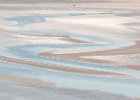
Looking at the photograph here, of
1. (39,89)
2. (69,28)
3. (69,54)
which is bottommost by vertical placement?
(39,89)

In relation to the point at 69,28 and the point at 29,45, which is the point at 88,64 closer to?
the point at 29,45

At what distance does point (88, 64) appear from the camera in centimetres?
1349

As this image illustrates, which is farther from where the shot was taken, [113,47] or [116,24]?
[116,24]

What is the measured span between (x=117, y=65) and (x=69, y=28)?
10629 mm

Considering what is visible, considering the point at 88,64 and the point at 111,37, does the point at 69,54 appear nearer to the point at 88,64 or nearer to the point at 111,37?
the point at 88,64

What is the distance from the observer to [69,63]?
13.6 m

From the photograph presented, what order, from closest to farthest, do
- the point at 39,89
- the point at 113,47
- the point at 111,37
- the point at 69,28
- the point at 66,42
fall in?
the point at 39,89, the point at 113,47, the point at 66,42, the point at 111,37, the point at 69,28

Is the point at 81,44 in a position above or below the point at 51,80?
above

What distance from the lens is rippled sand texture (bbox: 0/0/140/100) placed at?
1012 centimetres

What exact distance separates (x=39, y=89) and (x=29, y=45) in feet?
22.9

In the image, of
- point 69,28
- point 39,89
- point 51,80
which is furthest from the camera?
point 69,28

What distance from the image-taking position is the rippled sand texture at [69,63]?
1012 cm

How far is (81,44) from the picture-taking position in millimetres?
17859

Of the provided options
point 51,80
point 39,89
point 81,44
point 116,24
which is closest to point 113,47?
point 81,44
